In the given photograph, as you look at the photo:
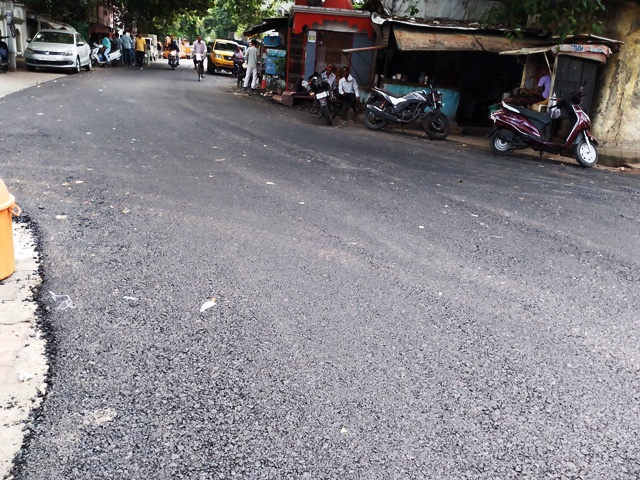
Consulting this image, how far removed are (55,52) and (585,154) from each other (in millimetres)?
18151

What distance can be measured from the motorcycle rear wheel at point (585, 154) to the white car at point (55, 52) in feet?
58.4

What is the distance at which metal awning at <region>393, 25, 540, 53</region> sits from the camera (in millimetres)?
14047

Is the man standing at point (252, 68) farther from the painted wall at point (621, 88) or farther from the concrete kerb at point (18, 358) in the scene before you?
the concrete kerb at point (18, 358)

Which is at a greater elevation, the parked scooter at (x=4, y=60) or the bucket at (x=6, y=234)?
the parked scooter at (x=4, y=60)

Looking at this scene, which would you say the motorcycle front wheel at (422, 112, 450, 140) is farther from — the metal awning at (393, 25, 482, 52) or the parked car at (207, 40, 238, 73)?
the parked car at (207, 40, 238, 73)

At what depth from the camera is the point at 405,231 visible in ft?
18.2

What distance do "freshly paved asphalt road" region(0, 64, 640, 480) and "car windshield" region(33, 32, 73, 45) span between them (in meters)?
16.4

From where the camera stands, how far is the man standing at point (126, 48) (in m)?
30.5

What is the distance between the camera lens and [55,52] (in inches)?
807

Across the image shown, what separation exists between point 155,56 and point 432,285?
2028 inches

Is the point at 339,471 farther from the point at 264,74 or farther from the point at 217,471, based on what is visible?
the point at 264,74

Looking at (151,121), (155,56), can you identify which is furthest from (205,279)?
(155,56)

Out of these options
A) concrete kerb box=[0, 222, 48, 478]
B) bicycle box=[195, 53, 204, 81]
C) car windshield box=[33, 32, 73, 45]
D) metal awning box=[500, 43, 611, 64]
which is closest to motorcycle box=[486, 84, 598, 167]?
metal awning box=[500, 43, 611, 64]

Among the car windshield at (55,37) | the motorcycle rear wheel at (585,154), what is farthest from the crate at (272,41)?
the motorcycle rear wheel at (585,154)
